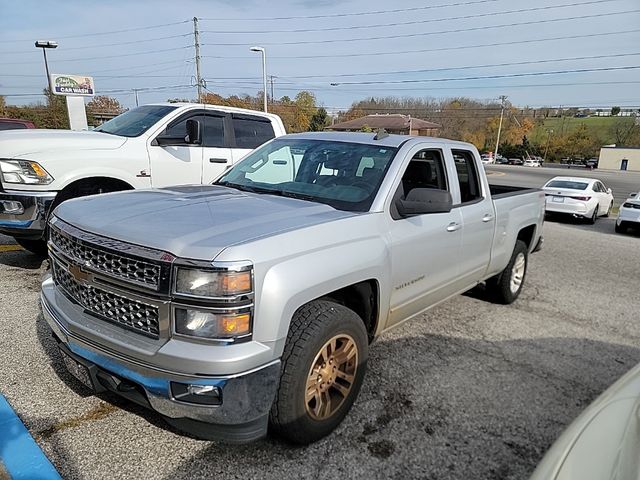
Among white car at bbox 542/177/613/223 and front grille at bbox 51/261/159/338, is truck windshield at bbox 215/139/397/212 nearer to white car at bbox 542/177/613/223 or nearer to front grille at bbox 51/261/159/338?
front grille at bbox 51/261/159/338

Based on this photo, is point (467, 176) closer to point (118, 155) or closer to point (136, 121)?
point (118, 155)

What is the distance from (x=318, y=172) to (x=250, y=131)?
12.4 feet

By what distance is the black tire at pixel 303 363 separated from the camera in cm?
241

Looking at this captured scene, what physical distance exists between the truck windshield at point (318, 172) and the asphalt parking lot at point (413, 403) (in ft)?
4.73

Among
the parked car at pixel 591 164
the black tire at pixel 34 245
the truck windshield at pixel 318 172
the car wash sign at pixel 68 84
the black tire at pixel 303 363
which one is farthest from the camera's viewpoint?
the parked car at pixel 591 164

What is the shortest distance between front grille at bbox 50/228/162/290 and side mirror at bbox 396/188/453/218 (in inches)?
69.5

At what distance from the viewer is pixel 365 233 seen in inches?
114

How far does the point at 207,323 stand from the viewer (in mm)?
2143

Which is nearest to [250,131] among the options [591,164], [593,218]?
[593,218]

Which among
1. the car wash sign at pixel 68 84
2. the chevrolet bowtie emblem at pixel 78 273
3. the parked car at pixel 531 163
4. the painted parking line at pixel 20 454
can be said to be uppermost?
the car wash sign at pixel 68 84

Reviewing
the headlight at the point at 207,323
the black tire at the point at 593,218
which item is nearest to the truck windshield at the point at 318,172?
the headlight at the point at 207,323

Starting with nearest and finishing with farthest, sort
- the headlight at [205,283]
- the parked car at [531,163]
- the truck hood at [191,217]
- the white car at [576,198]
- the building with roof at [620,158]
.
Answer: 1. the headlight at [205,283]
2. the truck hood at [191,217]
3. the white car at [576,198]
4. the building with roof at [620,158]
5. the parked car at [531,163]

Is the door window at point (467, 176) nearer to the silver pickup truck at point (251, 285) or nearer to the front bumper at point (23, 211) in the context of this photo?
the silver pickup truck at point (251, 285)

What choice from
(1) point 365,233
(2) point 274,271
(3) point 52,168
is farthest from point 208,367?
(3) point 52,168
